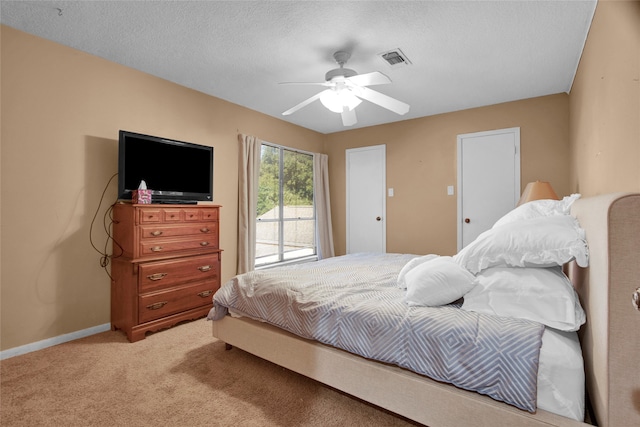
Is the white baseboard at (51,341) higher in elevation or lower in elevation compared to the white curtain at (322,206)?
lower

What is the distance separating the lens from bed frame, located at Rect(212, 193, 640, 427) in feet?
3.15

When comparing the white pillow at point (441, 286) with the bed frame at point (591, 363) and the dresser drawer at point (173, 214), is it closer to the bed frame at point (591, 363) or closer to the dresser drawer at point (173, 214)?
the bed frame at point (591, 363)

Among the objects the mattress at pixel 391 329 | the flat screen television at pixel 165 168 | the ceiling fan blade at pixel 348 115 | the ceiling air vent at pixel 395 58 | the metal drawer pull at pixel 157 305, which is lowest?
the metal drawer pull at pixel 157 305

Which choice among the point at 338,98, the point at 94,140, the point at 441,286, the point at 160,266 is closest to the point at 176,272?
the point at 160,266

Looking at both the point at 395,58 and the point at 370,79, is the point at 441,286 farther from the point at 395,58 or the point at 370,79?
the point at 395,58

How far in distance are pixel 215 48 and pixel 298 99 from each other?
4.50 feet

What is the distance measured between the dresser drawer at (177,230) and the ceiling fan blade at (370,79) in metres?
1.98

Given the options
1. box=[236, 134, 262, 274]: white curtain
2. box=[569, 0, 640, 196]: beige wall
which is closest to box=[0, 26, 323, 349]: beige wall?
box=[236, 134, 262, 274]: white curtain

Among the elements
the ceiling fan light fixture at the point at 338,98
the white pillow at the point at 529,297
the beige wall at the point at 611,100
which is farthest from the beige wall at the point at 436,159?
the white pillow at the point at 529,297

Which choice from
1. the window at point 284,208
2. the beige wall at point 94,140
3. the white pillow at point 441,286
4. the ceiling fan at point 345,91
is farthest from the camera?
the window at point 284,208

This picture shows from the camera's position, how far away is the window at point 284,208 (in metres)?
4.48

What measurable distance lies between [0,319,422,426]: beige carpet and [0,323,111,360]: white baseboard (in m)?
0.06

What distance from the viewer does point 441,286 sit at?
5.26ft

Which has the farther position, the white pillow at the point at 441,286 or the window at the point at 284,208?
the window at the point at 284,208
